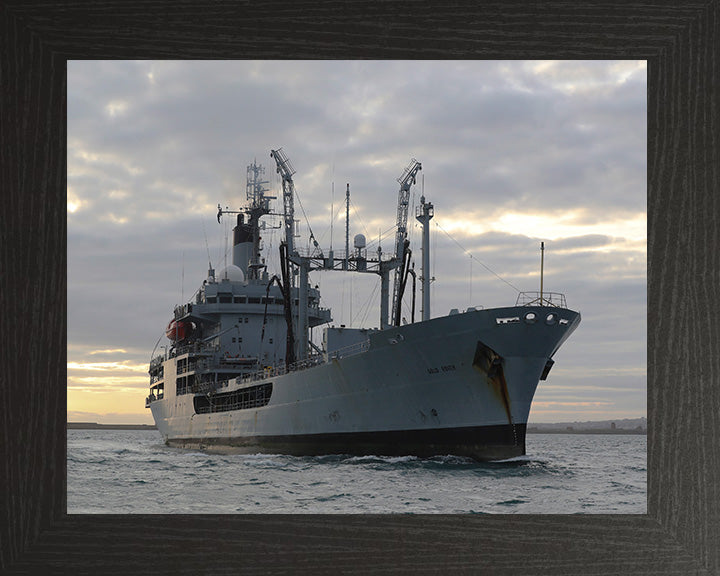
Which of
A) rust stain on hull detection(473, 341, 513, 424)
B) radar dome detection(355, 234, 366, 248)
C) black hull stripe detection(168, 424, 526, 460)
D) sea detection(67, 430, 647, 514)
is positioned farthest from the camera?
radar dome detection(355, 234, 366, 248)

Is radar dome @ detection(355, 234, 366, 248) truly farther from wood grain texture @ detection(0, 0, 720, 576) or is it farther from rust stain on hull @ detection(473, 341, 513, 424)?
wood grain texture @ detection(0, 0, 720, 576)

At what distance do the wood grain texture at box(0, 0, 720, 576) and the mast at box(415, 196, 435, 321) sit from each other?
11286 millimetres

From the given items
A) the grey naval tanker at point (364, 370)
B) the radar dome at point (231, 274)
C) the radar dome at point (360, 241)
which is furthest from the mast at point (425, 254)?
the radar dome at point (231, 274)

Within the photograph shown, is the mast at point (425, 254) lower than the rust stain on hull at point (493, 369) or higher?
higher

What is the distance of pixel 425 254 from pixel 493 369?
2.72 metres

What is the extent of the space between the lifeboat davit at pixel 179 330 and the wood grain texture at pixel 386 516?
72.3 ft

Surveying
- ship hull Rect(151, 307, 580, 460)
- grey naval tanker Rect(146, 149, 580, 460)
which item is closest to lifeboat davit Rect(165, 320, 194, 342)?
grey naval tanker Rect(146, 149, 580, 460)

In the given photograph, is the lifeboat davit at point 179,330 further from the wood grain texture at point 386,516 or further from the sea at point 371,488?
the wood grain texture at point 386,516

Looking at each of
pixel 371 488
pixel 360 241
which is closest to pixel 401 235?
pixel 360 241

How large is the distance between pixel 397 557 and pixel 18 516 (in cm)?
158

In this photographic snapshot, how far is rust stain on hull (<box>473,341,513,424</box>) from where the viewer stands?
14.0 meters

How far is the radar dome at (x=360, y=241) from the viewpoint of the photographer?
19.1 metres

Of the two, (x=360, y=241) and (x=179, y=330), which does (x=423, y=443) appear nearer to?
(x=360, y=241)

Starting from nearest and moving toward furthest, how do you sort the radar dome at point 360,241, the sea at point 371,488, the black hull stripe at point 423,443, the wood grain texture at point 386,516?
1. the wood grain texture at point 386,516
2. the sea at point 371,488
3. the black hull stripe at point 423,443
4. the radar dome at point 360,241
